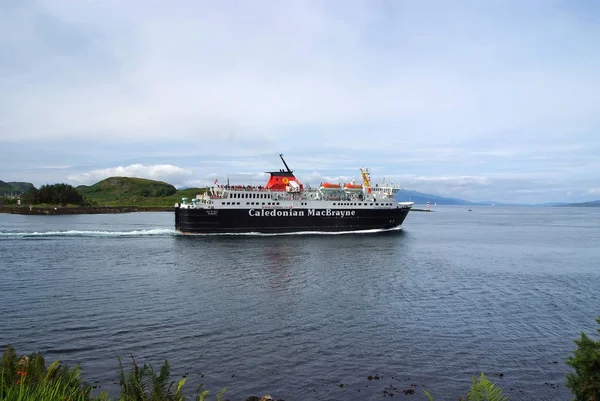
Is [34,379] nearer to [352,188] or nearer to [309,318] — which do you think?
[309,318]

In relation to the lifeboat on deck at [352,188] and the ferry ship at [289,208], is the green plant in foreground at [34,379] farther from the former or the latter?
the lifeboat on deck at [352,188]

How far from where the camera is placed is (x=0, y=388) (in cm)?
711

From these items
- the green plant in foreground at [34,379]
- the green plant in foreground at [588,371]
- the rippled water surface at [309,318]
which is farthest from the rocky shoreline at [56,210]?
the green plant in foreground at [588,371]

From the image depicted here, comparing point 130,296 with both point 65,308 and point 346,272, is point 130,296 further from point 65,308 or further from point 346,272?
point 346,272

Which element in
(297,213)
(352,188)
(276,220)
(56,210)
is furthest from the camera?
(56,210)

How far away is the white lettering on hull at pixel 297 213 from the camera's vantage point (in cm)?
6378

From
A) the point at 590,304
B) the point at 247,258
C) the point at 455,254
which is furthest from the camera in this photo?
the point at 455,254

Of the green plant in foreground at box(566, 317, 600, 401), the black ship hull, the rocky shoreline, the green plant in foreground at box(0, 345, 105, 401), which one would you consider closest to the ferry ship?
the black ship hull

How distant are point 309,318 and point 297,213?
143 ft

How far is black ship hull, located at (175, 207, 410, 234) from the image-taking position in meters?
61.8

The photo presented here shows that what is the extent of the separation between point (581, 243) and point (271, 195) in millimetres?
45286

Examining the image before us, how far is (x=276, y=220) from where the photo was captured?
6456 centimetres

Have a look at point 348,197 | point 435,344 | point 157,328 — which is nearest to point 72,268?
point 157,328

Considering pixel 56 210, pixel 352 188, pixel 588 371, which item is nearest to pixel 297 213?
pixel 352 188
